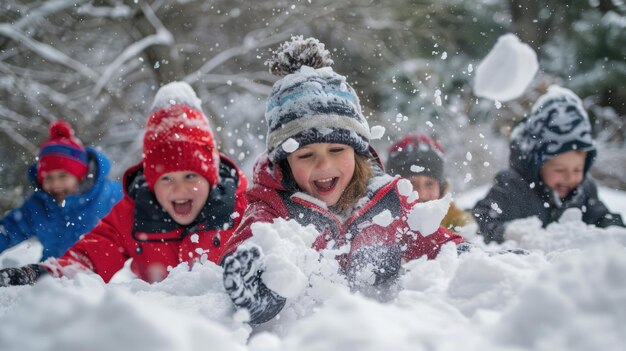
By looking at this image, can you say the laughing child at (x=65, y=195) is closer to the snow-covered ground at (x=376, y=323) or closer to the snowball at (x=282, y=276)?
the snowball at (x=282, y=276)

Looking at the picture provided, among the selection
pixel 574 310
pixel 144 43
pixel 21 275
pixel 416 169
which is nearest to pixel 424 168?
pixel 416 169

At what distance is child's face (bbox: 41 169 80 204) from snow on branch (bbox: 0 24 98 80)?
374cm

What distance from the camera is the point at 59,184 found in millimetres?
4180

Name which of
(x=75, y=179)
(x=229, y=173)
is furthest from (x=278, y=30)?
(x=229, y=173)

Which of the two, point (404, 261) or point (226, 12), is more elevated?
point (226, 12)

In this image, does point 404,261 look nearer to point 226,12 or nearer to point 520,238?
point 520,238

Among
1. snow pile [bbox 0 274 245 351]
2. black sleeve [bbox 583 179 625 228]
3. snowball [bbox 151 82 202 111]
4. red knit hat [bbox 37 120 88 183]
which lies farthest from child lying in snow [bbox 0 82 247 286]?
black sleeve [bbox 583 179 625 228]

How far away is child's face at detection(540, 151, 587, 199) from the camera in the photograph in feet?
12.9

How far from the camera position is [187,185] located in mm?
2898

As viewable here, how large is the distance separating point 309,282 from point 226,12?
746cm

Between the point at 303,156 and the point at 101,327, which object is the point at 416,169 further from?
the point at 101,327

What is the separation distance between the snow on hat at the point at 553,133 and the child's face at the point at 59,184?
11.3 ft

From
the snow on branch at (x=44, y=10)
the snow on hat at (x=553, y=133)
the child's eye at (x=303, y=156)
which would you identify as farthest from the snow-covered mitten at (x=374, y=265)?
the snow on branch at (x=44, y=10)

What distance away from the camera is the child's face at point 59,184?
4176 mm
